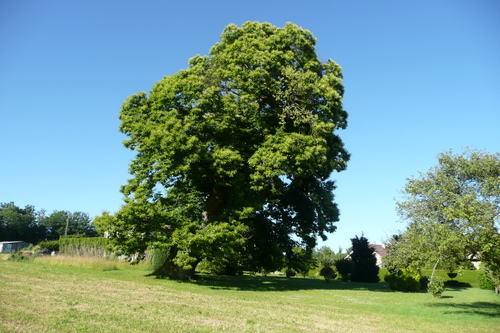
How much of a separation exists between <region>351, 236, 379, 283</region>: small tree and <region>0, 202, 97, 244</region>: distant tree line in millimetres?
62620

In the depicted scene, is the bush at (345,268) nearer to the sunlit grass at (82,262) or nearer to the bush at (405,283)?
the bush at (405,283)

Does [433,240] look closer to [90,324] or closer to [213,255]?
[213,255]

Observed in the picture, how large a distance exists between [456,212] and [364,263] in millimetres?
27846

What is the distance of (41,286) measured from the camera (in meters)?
11.4

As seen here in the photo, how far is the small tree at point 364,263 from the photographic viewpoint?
37.1 m

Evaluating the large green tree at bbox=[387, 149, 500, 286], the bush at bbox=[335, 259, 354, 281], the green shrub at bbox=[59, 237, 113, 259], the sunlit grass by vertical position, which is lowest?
the bush at bbox=[335, 259, 354, 281]

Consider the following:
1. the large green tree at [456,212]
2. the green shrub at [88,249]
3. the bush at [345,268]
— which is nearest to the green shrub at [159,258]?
the green shrub at [88,249]

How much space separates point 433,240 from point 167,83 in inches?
621

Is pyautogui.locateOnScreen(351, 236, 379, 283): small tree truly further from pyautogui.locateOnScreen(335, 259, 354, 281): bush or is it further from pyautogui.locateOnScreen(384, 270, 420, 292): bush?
pyautogui.locateOnScreen(384, 270, 420, 292): bush

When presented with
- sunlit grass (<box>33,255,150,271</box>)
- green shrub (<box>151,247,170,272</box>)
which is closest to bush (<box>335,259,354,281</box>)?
green shrub (<box>151,247,170,272</box>)

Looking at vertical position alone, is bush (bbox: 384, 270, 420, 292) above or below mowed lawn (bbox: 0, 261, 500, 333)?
below

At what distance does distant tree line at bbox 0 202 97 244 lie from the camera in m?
83.9

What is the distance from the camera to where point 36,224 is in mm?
92562

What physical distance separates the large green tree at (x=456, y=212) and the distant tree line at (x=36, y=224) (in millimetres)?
76178
